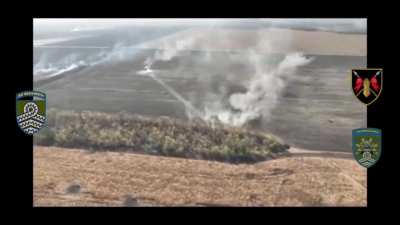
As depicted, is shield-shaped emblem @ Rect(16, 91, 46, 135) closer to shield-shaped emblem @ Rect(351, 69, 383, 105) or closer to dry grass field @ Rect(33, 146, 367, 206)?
dry grass field @ Rect(33, 146, 367, 206)

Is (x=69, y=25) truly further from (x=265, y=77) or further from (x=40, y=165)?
(x=265, y=77)

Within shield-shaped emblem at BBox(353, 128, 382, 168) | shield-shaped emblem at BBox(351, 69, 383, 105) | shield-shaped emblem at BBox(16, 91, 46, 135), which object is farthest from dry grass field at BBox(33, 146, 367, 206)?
shield-shaped emblem at BBox(351, 69, 383, 105)

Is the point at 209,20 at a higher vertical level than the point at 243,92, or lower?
higher

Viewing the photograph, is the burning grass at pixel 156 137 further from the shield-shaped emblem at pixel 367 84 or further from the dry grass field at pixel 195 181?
the shield-shaped emblem at pixel 367 84

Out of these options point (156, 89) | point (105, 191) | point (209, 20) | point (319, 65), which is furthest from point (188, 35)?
point (105, 191)

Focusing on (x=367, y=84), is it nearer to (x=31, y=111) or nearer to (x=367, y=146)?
(x=367, y=146)

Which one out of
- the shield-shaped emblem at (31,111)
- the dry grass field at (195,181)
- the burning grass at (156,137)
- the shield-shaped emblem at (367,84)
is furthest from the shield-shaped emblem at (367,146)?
the shield-shaped emblem at (31,111)

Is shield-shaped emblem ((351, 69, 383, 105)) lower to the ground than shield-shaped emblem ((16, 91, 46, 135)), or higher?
higher

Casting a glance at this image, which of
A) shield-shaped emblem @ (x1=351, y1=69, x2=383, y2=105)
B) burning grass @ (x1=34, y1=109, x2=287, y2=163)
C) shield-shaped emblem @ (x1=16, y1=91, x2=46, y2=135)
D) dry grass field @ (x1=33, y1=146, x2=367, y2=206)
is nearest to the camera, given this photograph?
shield-shaped emblem @ (x1=351, y1=69, x2=383, y2=105)
